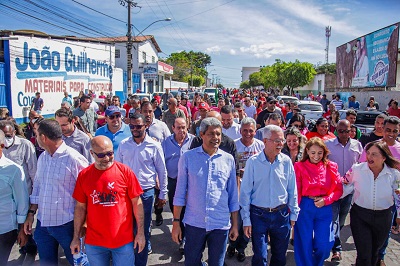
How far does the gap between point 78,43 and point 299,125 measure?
23727mm

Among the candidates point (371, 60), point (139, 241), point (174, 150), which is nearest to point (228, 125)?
point (174, 150)

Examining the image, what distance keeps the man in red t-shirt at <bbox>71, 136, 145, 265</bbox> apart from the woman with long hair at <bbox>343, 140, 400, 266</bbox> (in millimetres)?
2572

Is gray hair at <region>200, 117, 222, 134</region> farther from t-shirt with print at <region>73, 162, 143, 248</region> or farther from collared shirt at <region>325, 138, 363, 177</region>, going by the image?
collared shirt at <region>325, 138, 363, 177</region>

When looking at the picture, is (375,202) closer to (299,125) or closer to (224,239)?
(224,239)

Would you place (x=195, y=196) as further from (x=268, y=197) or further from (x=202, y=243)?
(x=268, y=197)

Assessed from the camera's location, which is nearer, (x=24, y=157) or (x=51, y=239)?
(x=51, y=239)

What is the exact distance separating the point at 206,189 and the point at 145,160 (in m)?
1.20

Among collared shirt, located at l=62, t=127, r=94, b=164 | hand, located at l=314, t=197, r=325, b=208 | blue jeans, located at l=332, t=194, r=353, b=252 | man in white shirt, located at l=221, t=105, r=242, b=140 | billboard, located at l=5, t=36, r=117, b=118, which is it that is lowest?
blue jeans, located at l=332, t=194, r=353, b=252

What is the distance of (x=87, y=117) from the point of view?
7898 millimetres

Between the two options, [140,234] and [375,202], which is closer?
[140,234]

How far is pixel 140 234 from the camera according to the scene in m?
3.05

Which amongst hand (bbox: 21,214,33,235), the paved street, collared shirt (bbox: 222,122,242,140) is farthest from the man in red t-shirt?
collared shirt (bbox: 222,122,242,140)

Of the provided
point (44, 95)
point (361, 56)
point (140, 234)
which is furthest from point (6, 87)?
point (361, 56)

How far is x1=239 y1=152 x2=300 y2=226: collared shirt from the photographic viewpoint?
3.39 meters
